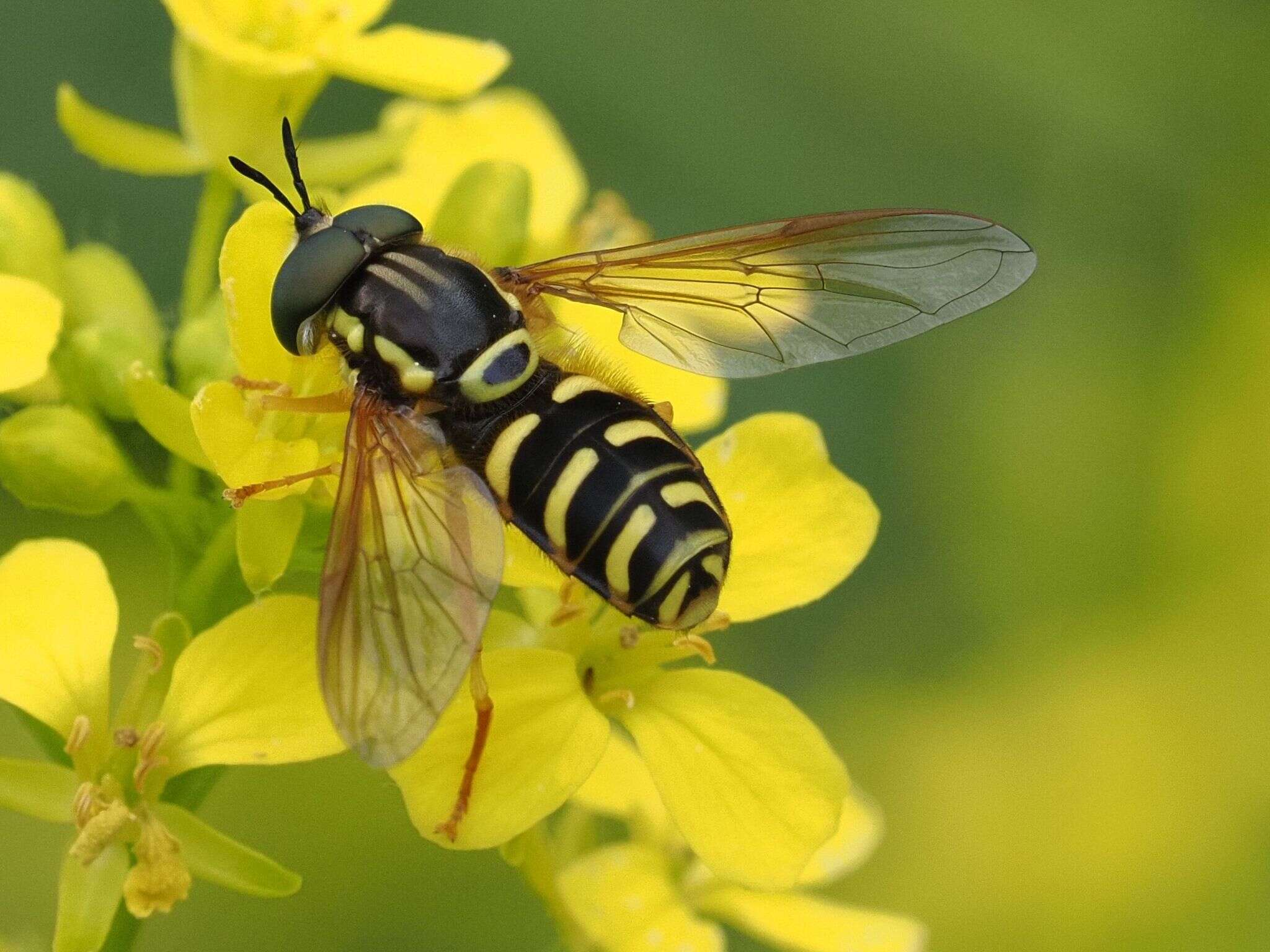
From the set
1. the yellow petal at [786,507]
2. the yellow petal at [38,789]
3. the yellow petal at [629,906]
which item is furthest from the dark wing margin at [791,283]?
the yellow petal at [38,789]

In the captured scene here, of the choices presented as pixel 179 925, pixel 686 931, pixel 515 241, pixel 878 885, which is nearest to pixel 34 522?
pixel 179 925

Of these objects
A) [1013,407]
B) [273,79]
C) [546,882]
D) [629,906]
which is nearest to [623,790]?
[629,906]

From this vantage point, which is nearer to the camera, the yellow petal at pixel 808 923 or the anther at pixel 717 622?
the anther at pixel 717 622

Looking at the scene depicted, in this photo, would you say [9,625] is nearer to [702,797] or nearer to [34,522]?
[702,797]

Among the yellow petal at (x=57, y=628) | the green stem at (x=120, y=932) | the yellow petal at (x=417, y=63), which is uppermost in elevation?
the yellow petal at (x=417, y=63)

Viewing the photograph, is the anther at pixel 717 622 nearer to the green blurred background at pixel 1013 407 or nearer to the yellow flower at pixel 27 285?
the yellow flower at pixel 27 285

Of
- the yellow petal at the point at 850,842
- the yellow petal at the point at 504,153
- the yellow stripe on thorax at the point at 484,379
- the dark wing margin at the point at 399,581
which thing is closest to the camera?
the dark wing margin at the point at 399,581

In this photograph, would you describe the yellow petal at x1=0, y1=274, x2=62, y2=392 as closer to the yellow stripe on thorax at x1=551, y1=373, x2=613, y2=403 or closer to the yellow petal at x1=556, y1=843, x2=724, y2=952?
the yellow stripe on thorax at x1=551, y1=373, x2=613, y2=403
